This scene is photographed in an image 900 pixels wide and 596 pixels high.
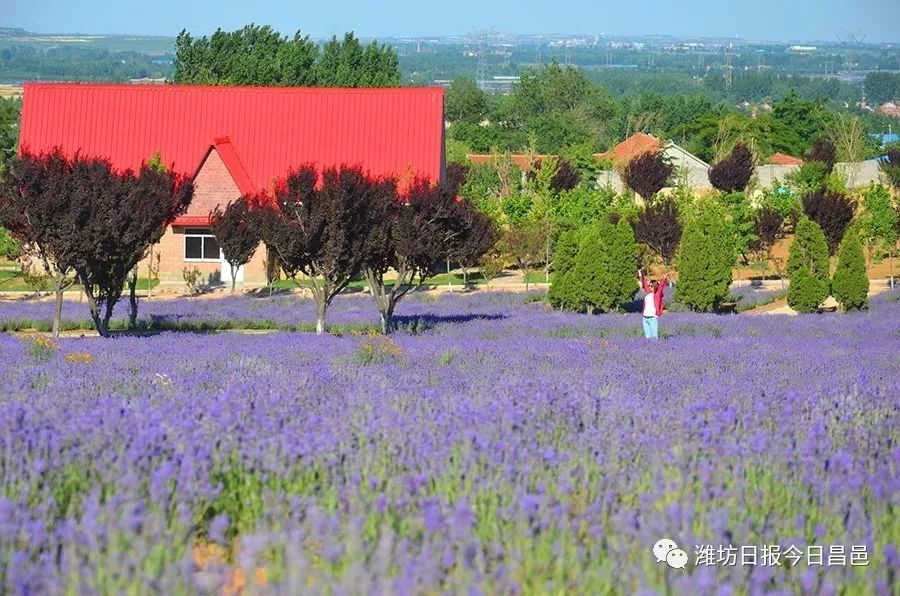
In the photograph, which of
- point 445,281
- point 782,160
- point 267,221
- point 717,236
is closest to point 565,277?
point 717,236

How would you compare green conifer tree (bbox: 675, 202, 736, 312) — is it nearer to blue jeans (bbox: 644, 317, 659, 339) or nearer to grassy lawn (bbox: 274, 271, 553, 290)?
blue jeans (bbox: 644, 317, 659, 339)

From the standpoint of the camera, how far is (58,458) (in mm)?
6023

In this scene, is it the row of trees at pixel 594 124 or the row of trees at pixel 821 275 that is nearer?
the row of trees at pixel 821 275

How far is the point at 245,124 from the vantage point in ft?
157

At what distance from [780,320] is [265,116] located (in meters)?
27.4

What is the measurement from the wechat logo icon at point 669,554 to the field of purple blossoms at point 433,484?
0.13ft

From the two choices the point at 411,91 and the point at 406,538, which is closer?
the point at 406,538

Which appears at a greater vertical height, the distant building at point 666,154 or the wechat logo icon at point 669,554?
the wechat logo icon at point 669,554

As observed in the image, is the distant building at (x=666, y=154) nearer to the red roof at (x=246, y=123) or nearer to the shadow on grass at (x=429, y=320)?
the red roof at (x=246, y=123)

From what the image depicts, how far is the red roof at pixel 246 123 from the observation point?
47.0 metres

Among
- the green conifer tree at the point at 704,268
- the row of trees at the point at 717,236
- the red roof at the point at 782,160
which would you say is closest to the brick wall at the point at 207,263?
the row of trees at the point at 717,236

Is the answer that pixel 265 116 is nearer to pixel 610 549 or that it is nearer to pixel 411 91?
pixel 411 91

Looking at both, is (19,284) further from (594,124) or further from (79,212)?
(594,124)

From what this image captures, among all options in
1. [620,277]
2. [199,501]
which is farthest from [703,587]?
[620,277]
